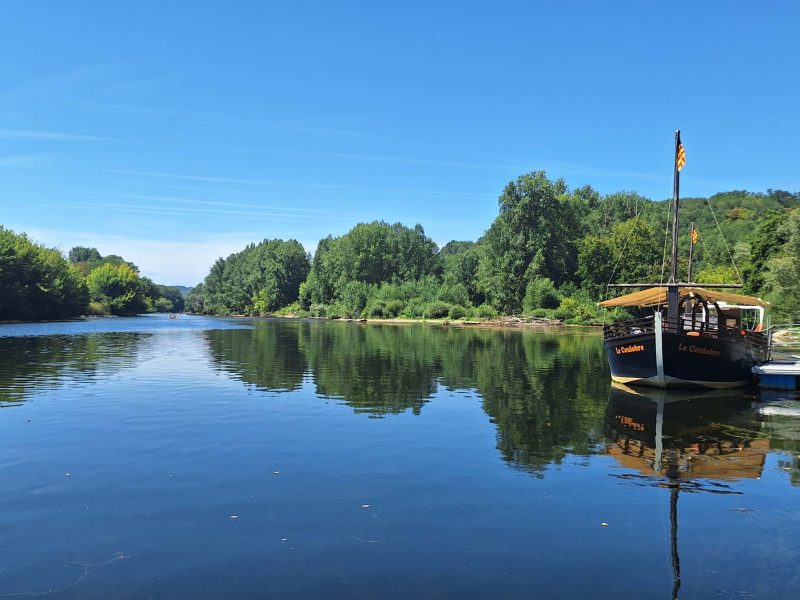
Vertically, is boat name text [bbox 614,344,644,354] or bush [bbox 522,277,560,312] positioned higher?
bush [bbox 522,277,560,312]

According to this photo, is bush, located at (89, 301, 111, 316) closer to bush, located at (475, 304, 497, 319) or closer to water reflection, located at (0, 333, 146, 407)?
bush, located at (475, 304, 497, 319)

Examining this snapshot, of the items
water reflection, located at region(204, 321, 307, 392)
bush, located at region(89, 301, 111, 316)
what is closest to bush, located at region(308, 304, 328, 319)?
bush, located at region(89, 301, 111, 316)

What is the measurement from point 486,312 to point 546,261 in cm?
1431

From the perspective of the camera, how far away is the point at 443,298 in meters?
115

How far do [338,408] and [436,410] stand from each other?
129 inches

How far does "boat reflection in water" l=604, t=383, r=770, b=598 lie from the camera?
40.1ft

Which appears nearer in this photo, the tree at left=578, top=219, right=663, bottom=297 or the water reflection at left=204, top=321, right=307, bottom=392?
the water reflection at left=204, top=321, right=307, bottom=392

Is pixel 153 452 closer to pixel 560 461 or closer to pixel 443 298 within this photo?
pixel 560 461

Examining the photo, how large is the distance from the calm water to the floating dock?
3981mm

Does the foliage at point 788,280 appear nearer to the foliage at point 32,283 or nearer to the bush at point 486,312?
the bush at point 486,312

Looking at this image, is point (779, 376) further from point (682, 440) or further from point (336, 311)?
point (336, 311)

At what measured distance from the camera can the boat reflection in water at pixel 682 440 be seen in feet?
40.1

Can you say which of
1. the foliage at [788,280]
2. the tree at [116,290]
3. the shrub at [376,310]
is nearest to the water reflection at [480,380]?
the foliage at [788,280]

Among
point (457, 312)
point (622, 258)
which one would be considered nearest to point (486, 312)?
point (457, 312)
